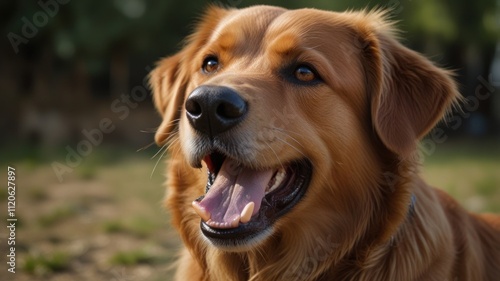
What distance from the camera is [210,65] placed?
12.4 feet

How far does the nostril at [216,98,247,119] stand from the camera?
288 cm

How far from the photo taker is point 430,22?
62.5ft

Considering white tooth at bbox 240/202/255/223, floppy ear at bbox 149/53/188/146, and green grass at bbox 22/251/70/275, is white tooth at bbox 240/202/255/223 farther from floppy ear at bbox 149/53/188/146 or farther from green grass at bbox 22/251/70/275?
green grass at bbox 22/251/70/275

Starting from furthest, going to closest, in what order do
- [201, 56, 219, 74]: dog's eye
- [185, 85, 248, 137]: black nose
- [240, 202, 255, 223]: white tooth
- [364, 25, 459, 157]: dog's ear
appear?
[201, 56, 219, 74]: dog's eye → [364, 25, 459, 157]: dog's ear → [240, 202, 255, 223]: white tooth → [185, 85, 248, 137]: black nose

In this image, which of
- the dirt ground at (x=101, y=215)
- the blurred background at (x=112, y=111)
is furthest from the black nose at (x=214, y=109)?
the blurred background at (x=112, y=111)

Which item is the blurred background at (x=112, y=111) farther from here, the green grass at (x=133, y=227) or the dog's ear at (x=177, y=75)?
the dog's ear at (x=177, y=75)

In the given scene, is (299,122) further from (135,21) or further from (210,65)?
(135,21)

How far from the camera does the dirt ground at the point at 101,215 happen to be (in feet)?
17.6

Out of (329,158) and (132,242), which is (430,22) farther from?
(329,158)

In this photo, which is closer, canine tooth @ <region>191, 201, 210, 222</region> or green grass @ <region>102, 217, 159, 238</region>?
canine tooth @ <region>191, 201, 210, 222</region>

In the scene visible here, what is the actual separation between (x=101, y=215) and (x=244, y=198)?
4.97m

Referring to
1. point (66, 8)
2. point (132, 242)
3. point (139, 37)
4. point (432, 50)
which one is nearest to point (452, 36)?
point (432, 50)

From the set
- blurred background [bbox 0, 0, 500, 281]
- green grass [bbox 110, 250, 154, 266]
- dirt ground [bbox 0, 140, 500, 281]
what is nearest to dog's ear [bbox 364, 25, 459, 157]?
dirt ground [bbox 0, 140, 500, 281]

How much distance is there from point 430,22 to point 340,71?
16910 millimetres
